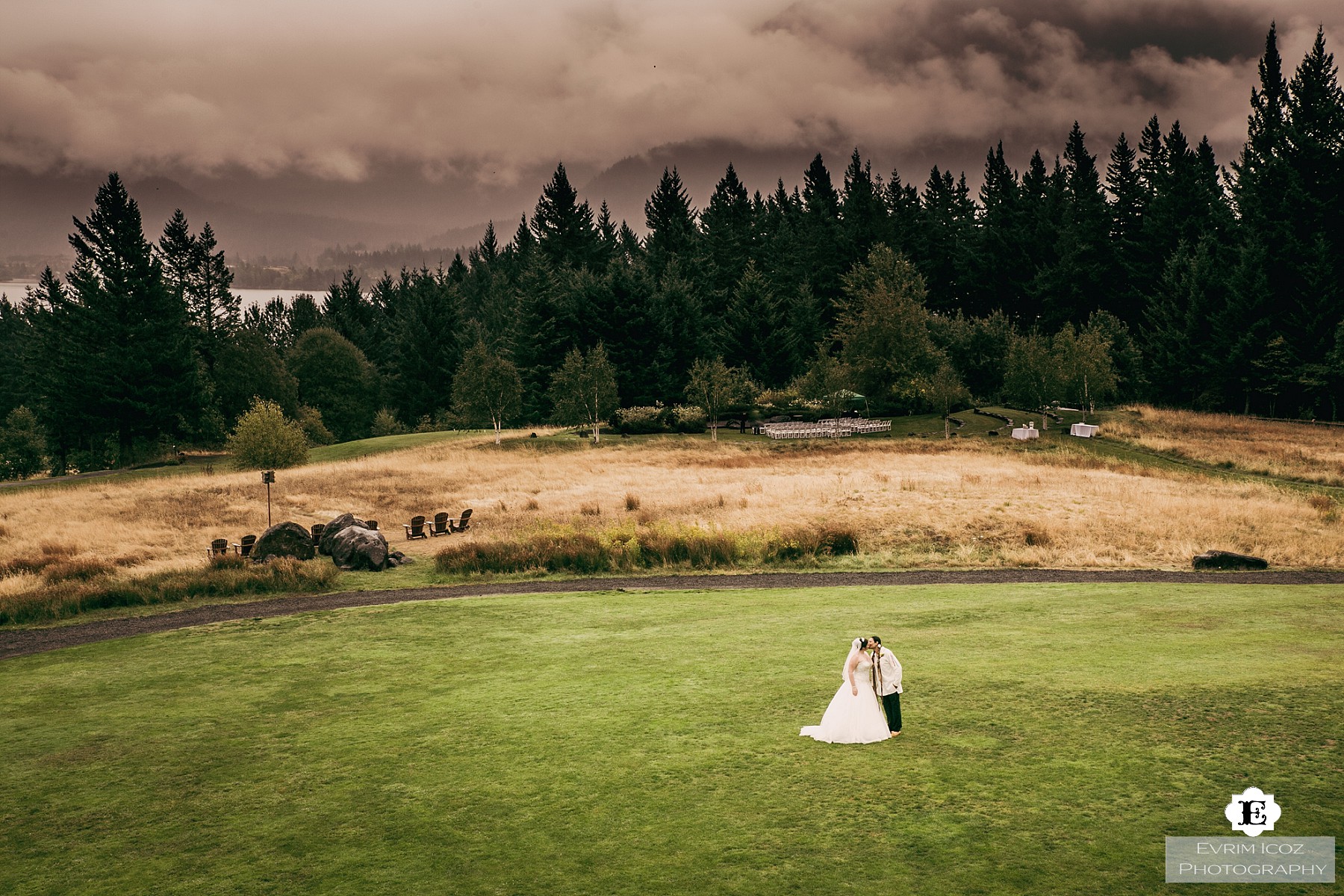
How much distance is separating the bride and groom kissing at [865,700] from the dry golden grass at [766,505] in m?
17.7

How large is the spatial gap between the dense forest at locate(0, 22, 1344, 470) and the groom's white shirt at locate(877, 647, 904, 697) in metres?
60.3

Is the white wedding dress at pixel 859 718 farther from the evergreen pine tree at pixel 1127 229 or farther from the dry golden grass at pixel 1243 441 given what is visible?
the evergreen pine tree at pixel 1127 229

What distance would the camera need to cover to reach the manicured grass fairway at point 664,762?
8.11 metres

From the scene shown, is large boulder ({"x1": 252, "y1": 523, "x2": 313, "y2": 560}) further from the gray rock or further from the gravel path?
the gravel path

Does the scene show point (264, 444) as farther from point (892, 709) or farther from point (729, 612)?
point (892, 709)

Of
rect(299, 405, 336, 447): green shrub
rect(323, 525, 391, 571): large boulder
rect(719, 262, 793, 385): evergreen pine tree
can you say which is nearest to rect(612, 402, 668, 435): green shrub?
rect(719, 262, 793, 385): evergreen pine tree

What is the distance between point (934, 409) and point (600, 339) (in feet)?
106

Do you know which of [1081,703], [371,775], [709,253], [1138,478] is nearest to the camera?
[371,775]

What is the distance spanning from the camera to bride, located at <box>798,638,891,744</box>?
10.8 meters

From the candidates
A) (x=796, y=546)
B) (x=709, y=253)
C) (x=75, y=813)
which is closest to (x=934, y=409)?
(x=709, y=253)

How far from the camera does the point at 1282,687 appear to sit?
39.1 feet

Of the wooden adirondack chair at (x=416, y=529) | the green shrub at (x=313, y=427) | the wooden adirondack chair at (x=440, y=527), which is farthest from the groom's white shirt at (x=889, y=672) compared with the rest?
the green shrub at (x=313, y=427)

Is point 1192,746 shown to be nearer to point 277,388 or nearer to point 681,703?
point 681,703

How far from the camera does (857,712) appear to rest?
1088cm
